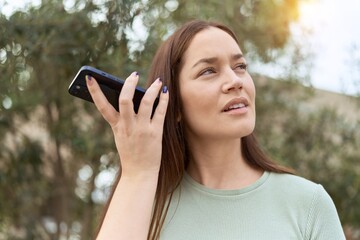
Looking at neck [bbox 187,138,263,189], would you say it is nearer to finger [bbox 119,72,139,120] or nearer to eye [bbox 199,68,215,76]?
eye [bbox 199,68,215,76]

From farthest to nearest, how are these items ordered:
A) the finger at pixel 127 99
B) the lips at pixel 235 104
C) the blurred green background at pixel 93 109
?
the blurred green background at pixel 93 109 < the lips at pixel 235 104 < the finger at pixel 127 99

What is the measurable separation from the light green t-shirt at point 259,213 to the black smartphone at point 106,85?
0.35 metres

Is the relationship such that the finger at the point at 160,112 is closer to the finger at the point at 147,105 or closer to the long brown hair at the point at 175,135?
the finger at the point at 147,105

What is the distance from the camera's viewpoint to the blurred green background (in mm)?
3211

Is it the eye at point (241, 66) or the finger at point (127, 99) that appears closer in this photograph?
the finger at point (127, 99)

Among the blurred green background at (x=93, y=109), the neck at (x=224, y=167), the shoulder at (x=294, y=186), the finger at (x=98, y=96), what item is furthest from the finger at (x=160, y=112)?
the blurred green background at (x=93, y=109)

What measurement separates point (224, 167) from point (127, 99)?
1.44 feet

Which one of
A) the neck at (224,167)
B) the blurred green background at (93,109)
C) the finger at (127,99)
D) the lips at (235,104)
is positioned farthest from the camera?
the blurred green background at (93,109)

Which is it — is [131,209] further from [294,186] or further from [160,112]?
[294,186]

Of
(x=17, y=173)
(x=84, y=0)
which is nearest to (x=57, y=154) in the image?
(x=17, y=173)

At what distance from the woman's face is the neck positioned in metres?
0.05

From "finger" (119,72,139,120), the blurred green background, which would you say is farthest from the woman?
the blurred green background

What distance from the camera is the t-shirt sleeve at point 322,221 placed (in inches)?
70.0

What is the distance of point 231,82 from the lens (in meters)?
1.86
